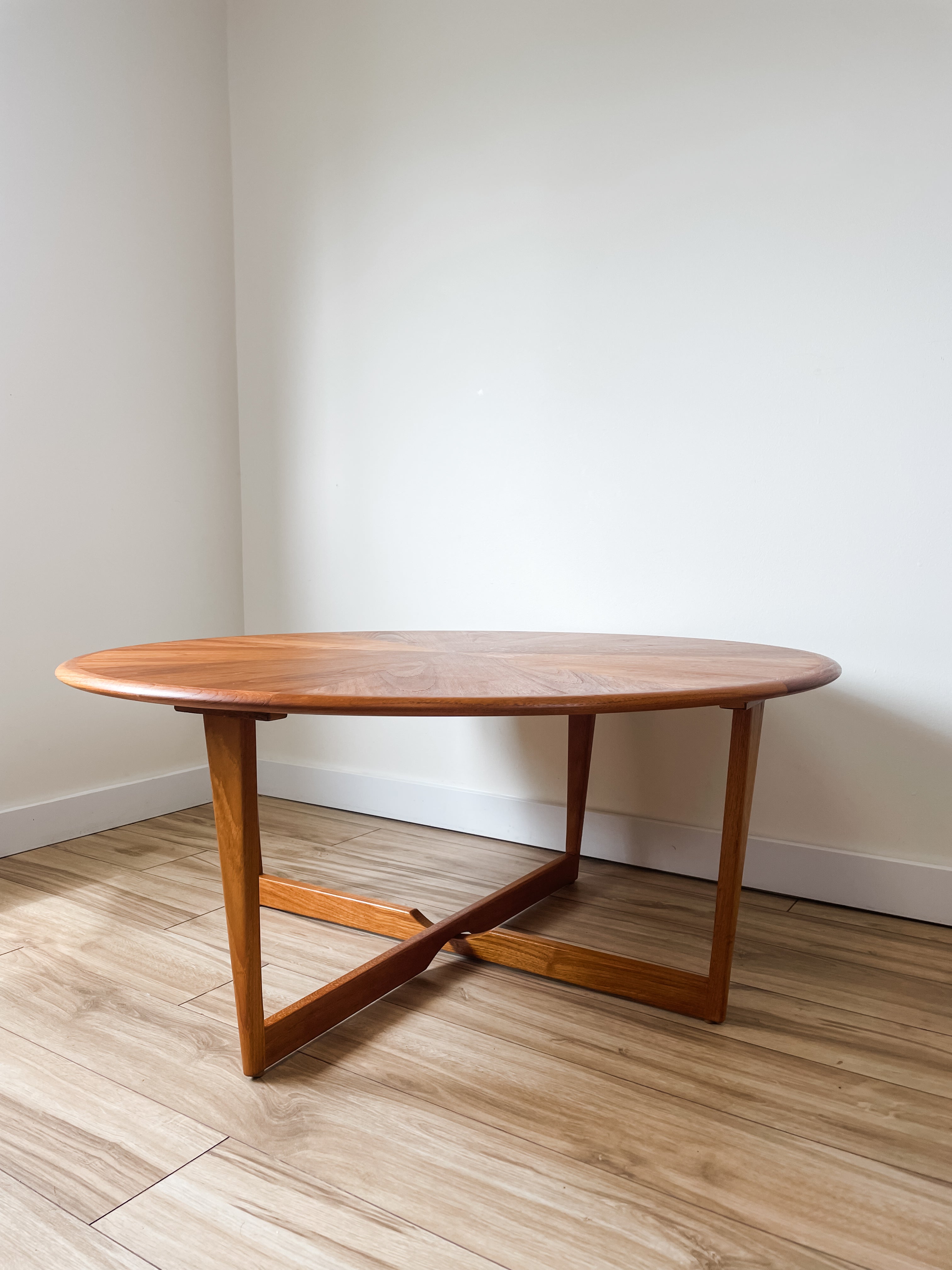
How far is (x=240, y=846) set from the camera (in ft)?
3.59

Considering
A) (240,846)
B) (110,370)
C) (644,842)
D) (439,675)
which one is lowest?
(644,842)

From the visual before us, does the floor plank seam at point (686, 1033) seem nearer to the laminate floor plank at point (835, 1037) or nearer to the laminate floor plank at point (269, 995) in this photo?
the laminate floor plank at point (835, 1037)

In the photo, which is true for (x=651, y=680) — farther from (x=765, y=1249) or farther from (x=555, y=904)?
(x=555, y=904)

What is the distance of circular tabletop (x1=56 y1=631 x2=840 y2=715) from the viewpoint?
0.94 meters

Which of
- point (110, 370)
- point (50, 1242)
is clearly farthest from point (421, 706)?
point (110, 370)

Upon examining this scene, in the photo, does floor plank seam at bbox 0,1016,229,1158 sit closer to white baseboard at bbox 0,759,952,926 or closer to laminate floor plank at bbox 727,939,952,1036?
laminate floor plank at bbox 727,939,952,1036

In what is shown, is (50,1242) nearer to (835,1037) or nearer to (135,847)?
(835,1037)

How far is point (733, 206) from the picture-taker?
5.97ft

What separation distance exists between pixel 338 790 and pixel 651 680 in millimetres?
1559

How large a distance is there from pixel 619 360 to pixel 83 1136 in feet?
5.59

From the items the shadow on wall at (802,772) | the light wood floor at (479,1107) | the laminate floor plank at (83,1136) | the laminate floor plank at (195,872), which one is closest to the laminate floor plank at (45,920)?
the light wood floor at (479,1107)

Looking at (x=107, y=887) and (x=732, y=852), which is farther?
(x=107, y=887)

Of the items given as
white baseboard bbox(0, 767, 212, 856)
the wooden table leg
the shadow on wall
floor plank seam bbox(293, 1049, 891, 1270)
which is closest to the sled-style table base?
the wooden table leg

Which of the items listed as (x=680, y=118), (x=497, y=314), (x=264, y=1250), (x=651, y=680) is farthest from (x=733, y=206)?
(x=264, y=1250)
